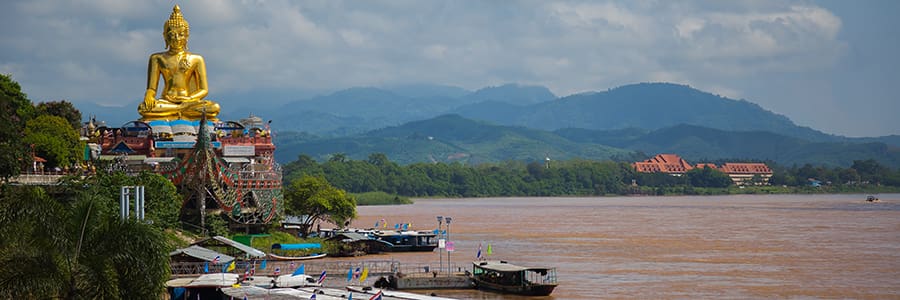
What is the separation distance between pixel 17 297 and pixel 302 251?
33.5m

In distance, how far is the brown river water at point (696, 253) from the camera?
4100cm

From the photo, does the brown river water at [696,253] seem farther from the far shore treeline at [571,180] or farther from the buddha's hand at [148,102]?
the far shore treeline at [571,180]

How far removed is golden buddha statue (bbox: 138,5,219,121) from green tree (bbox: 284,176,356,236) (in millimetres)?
6382

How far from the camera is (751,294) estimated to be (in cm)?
3931

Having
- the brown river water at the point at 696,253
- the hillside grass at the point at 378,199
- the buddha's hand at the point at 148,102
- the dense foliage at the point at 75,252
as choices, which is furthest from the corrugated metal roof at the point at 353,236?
the hillside grass at the point at 378,199

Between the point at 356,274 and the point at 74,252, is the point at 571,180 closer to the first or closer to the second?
the point at 356,274

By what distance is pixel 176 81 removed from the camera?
6247 cm

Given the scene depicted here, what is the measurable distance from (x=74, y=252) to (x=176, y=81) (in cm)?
4464

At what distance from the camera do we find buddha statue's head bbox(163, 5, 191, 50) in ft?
205

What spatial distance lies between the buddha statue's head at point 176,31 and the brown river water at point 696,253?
58.3 ft

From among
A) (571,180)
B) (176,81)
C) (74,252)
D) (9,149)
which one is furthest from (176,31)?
(571,180)

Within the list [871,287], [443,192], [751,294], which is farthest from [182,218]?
[443,192]

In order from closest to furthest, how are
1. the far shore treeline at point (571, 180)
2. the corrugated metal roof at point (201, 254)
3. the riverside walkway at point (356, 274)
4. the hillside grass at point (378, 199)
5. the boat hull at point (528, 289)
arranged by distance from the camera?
1. the boat hull at point (528, 289)
2. the riverside walkway at point (356, 274)
3. the corrugated metal roof at point (201, 254)
4. the hillside grass at point (378, 199)
5. the far shore treeline at point (571, 180)

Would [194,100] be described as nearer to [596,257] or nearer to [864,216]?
[596,257]
